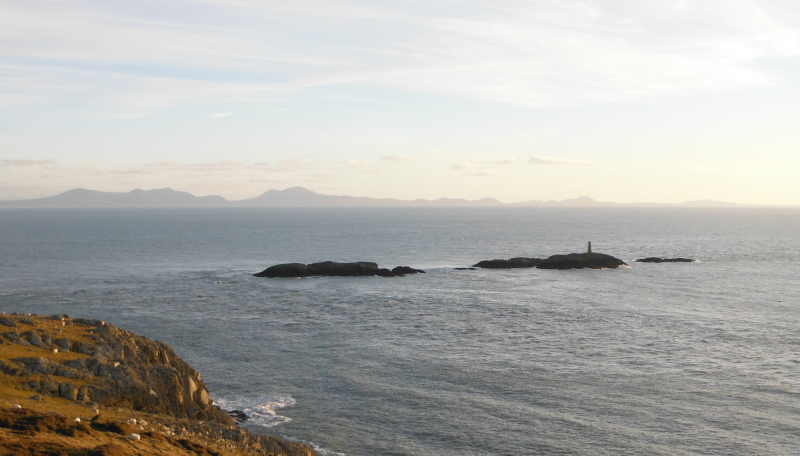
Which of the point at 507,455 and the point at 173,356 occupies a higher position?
the point at 173,356

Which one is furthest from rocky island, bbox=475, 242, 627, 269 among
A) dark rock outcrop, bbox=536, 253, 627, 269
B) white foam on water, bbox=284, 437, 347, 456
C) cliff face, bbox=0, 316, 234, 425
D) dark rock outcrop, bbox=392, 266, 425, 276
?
cliff face, bbox=0, 316, 234, 425

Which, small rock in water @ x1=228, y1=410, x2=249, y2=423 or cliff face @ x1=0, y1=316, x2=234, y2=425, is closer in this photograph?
cliff face @ x1=0, y1=316, x2=234, y2=425

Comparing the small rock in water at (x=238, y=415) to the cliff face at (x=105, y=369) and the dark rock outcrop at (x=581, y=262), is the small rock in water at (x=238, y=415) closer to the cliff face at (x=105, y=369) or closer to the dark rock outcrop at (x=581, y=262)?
the cliff face at (x=105, y=369)

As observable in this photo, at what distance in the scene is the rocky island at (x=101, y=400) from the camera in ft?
65.9

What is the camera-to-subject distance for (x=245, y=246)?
15188 cm

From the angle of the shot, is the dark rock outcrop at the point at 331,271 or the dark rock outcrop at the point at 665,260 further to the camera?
the dark rock outcrop at the point at 665,260

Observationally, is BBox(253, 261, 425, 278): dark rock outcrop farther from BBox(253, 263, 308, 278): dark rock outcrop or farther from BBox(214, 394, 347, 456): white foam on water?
BBox(214, 394, 347, 456): white foam on water

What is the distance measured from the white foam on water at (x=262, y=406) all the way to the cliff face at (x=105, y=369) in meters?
2.76

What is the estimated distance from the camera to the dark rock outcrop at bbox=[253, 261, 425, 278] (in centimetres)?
9612

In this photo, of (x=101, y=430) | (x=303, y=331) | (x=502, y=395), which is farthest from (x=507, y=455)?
(x=303, y=331)

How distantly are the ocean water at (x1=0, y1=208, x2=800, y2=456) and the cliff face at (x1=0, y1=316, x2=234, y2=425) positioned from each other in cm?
460

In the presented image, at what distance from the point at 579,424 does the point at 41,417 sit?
86.6 ft

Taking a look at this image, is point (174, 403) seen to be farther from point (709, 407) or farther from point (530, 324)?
point (530, 324)

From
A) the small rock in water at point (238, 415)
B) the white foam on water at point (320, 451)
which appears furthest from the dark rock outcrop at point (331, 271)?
the white foam on water at point (320, 451)
